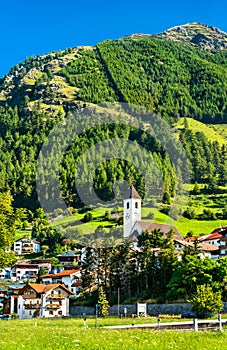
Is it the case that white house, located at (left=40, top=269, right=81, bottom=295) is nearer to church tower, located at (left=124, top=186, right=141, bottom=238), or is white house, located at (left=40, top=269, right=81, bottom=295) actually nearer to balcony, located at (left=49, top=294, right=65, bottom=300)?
balcony, located at (left=49, top=294, right=65, bottom=300)

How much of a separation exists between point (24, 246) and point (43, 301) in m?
62.1

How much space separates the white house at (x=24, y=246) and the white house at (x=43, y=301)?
5588cm

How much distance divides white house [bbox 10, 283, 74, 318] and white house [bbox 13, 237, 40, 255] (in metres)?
55.9

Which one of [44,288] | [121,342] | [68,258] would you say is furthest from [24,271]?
[121,342]

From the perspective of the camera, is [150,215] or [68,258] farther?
[150,215]

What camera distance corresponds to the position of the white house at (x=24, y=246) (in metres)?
134

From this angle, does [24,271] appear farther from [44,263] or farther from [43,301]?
[43,301]

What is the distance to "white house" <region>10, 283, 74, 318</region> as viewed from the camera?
2815 inches

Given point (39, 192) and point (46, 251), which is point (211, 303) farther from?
point (39, 192)

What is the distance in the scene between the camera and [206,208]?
5773 inches

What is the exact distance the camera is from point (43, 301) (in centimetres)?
7338

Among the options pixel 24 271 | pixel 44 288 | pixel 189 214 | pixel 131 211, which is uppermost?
pixel 189 214

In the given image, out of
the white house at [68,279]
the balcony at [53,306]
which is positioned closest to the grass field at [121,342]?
the balcony at [53,306]

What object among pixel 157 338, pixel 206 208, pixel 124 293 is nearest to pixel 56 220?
pixel 206 208
